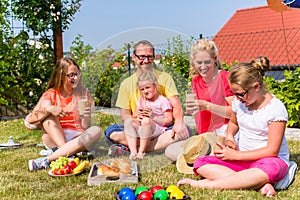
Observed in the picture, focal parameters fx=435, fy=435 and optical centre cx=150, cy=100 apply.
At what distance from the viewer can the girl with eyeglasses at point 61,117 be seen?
374cm

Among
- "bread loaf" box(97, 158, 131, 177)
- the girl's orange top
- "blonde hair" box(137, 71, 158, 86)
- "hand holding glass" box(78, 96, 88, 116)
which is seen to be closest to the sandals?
the girl's orange top

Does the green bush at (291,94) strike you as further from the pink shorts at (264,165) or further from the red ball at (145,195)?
the red ball at (145,195)

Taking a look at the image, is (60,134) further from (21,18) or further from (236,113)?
(21,18)

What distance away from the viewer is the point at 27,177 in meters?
3.39

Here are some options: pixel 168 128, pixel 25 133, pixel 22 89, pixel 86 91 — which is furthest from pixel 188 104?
pixel 22 89

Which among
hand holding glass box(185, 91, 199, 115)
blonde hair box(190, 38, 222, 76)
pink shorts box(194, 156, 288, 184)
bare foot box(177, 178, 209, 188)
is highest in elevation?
blonde hair box(190, 38, 222, 76)

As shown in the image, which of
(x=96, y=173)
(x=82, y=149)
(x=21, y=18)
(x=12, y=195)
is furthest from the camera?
(x=21, y=18)

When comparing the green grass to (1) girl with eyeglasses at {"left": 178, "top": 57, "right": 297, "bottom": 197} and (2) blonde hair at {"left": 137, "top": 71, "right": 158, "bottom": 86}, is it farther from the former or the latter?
(2) blonde hair at {"left": 137, "top": 71, "right": 158, "bottom": 86}

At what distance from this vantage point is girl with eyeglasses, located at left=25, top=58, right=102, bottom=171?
374cm

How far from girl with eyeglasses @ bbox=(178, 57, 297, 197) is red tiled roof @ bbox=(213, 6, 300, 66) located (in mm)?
8648

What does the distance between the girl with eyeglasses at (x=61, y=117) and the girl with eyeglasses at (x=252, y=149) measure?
1.12 meters

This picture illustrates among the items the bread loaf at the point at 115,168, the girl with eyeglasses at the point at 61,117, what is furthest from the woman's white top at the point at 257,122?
the girl with eyeglasses at the point at 61,117

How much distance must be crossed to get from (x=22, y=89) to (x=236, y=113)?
5511mm

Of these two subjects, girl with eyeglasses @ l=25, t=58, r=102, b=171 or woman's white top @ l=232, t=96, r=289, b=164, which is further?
girl with eyeglasses @ l=25, t=58, r=102, b=171
